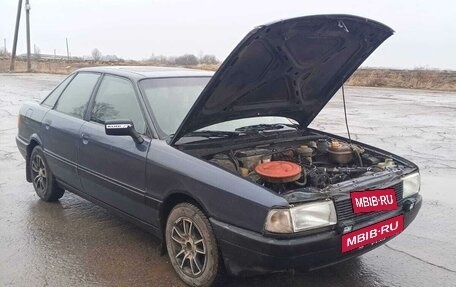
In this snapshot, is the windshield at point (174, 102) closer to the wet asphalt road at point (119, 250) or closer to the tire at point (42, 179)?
the wet asphalt road at point (119, 250)

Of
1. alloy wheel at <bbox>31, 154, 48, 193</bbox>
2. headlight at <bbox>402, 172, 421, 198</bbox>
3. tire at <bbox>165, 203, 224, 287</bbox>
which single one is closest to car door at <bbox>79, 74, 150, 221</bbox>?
tire at <bbox>165, 203, 224, 287</bbox>

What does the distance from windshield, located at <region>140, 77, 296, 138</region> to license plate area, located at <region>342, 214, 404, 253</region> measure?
1439mm

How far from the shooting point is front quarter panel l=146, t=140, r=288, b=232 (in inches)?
111

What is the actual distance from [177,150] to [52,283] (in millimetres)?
1304

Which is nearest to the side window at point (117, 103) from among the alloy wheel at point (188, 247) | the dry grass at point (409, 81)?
the alloy wheel at point (188, 247)

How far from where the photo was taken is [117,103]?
414cm

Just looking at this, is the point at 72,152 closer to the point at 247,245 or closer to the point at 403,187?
the point at 247,245

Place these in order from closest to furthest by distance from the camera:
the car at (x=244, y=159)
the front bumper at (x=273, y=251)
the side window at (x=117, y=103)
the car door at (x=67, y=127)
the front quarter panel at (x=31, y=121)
Answer: the front bumper at (x=273, y=251) < the car at (x=244, y=159) < the side window at (x=117, y=103) < the car door at (x=67, y=127) < the front quarter panel at (x=31, y=121)

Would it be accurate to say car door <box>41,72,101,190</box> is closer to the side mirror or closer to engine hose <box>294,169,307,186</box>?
the side mirror

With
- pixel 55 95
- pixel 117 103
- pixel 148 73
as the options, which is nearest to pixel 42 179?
pixel 55 95

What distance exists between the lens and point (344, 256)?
118 inches

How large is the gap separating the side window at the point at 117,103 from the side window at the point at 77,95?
21 cm

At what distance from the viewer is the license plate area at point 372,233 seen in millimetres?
2961

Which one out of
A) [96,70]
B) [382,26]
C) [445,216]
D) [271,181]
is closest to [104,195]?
[96,70]
